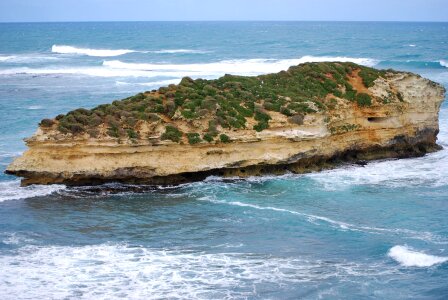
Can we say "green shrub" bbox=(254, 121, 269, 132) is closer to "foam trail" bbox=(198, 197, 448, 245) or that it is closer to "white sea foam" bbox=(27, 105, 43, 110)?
"foam trail" bbox=(198, 197, 448, 245)

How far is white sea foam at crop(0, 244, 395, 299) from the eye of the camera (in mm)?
16328

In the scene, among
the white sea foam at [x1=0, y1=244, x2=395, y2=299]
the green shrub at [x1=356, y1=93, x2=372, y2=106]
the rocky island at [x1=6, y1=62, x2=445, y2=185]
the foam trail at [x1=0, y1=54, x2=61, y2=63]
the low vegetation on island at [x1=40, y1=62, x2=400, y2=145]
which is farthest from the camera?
the foam trail at [x1=0, y1=54, x2=61, y2=63]

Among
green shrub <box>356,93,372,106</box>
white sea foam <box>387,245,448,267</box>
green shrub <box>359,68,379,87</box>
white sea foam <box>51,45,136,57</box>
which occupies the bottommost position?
white sea foam <box>387,245,448,267</box>

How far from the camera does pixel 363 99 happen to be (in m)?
28.7

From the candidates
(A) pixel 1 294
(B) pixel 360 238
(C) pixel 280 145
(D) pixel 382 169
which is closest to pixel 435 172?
(D) pixel 382 169

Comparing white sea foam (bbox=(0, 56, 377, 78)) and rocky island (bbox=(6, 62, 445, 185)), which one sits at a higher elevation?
white sea foam (bbox=(0, 56, 377, 78))

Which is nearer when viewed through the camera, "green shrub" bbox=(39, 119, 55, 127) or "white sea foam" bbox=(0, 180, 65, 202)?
"white sea foam" bbox=(0, 180, 65, 202)

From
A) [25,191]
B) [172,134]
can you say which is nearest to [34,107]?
[25,191]

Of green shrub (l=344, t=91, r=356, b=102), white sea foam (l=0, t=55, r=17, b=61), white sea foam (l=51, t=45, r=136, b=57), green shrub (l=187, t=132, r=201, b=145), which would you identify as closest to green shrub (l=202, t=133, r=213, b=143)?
green shrub (l=187, t=132, r=201, b=145)

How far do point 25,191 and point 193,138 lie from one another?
6.82 metres

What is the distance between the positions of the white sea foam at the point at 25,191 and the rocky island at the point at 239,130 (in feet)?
0.98

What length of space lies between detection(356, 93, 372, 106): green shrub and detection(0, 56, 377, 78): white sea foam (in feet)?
111

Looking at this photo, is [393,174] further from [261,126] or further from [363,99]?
[261,126]

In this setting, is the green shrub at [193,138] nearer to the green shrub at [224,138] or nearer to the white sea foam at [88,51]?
the green shrub at [224,138]
